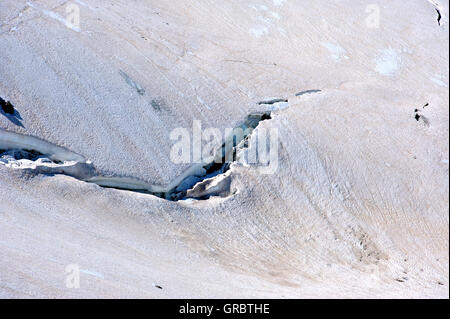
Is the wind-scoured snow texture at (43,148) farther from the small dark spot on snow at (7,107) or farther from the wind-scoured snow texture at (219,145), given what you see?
the small dark spot on snow at (7,107)

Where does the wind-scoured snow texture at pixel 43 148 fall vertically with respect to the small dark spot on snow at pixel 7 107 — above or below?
below

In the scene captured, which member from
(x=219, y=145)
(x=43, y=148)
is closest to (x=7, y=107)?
(x=43, y=148)

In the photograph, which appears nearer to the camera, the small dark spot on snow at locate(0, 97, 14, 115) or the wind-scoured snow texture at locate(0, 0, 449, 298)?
the wind-scoured snow texture at locate(0, 0, 449, 298)

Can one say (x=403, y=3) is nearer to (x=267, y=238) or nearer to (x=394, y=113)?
(x=394, y=113)

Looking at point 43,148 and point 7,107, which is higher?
point 7,107

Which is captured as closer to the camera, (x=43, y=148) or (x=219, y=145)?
(x=43, y=148)

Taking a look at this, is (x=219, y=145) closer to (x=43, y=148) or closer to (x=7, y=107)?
(x=43, y=148)

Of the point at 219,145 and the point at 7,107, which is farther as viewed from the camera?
the point at 219,145

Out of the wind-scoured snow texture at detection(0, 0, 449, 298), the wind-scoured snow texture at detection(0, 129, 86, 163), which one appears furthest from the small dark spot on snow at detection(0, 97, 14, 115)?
the wind-scoured snow texture at detection(0, 129, 86, 163)

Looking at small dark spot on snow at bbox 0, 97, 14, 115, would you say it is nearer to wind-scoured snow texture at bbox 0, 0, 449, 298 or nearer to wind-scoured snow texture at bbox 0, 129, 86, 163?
wind-scoured snow texture at bbox 0, 0, 449, 298

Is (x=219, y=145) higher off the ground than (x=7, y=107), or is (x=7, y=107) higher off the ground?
(x=7, y=107)

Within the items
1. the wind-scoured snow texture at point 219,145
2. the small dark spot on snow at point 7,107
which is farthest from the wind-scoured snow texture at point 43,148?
the small dark spot on snow at point 7,107

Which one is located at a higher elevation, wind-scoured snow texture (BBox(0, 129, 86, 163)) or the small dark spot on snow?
the small dark spot on snow
